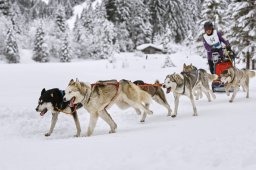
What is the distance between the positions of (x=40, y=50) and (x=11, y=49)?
19.1ft

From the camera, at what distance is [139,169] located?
3.93 m

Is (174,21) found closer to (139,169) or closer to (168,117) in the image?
(168,117)

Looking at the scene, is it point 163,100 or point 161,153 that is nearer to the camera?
point 161,153

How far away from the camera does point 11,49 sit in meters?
50.8

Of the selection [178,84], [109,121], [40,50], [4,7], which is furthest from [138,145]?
[4,7]

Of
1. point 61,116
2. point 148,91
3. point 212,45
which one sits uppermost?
point 212,45

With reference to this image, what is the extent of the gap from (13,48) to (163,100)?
1810 inches

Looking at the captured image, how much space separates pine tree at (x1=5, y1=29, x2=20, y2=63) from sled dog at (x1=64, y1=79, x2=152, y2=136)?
4630 centimetres

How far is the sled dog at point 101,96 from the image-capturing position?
6.82 meters

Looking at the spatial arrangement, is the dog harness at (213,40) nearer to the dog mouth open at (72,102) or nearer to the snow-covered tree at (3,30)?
the dog mouth open at (72,102)

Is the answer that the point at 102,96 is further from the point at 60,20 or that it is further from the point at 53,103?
the point at 60,20

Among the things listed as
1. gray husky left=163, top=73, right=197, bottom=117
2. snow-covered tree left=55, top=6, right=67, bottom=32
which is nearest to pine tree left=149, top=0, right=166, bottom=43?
snow-covered tree left=55, top=6, right=67, bottom=32

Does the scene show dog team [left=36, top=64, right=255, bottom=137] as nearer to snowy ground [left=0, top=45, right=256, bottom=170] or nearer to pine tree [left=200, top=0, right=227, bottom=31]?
snowy ground [left=0, top=45, right=256, bottom=170]

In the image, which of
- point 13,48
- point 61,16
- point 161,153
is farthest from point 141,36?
point 161,153
